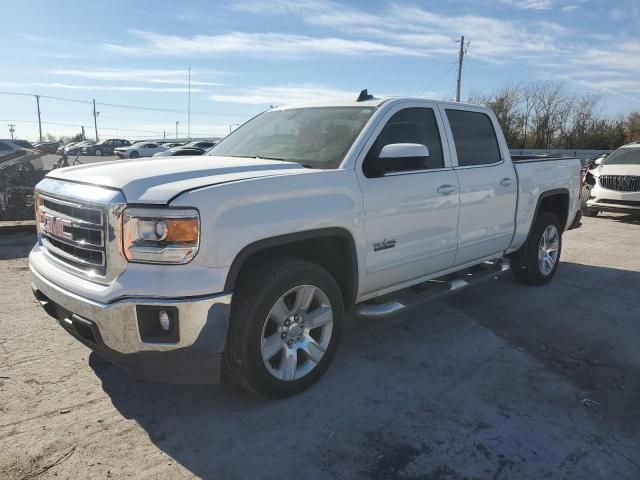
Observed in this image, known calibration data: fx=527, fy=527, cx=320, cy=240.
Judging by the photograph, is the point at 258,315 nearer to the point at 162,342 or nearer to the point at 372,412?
the point at 162,342

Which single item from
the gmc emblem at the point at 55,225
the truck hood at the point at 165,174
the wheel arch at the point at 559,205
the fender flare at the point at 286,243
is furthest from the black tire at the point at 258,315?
the wheel arch at the point at 559,205

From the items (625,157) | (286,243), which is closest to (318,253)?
(286,243)

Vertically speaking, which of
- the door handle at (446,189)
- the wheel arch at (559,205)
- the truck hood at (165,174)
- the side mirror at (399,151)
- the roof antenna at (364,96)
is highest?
the roof antenna at (364,96)

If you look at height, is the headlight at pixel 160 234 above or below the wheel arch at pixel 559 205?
above

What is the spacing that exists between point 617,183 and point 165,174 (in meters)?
11.5

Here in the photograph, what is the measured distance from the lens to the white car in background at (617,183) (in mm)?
11367

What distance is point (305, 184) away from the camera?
326 centimetres

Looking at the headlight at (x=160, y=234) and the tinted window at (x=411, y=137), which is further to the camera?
the tinted window at (x=411, y=137)

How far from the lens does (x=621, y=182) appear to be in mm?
11586

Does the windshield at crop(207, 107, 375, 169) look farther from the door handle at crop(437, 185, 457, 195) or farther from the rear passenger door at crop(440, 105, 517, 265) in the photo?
the rear passenger door at crop(440, 105, 517, 265)

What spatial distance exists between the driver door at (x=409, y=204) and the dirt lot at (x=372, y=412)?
27.9 inches

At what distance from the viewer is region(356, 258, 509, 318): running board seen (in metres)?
3.84

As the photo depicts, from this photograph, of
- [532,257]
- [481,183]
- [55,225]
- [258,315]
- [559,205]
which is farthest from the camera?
[559,205]

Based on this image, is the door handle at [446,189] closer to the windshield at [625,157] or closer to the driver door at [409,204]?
the driver door at [409,204]
